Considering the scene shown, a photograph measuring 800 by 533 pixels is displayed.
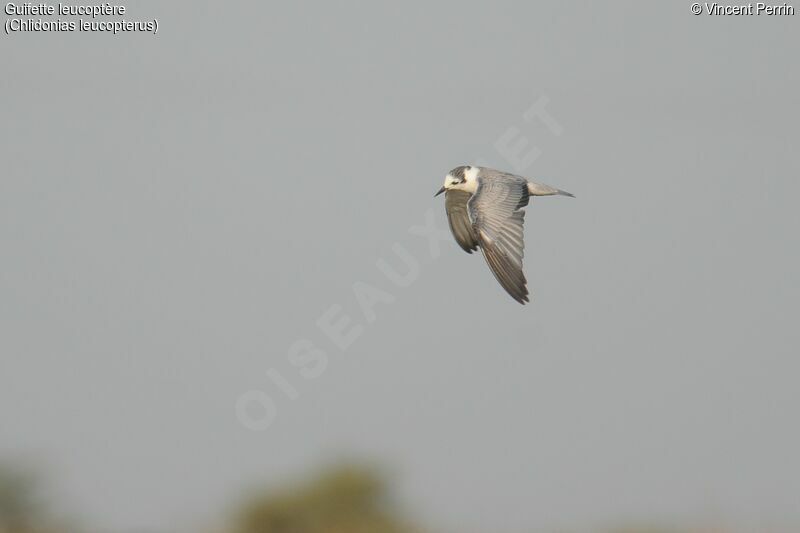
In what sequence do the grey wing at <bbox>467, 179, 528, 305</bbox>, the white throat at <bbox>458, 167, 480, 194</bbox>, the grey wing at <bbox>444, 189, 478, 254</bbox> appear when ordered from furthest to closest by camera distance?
the grey wing at <bbox>444, 189, 478, 254</bbox>, the white throat at <bbox>458, 167, 480, 194</bbox>, the grey wing at <bbox>467, 179, 528, 305</bbox>

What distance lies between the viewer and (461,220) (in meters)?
22.2

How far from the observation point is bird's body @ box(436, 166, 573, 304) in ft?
65.6

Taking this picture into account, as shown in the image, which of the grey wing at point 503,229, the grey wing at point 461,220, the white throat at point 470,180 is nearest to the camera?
the grey wing at point 503,229

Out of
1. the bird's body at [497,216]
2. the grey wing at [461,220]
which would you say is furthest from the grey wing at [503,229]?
the grey wing at [461,220]

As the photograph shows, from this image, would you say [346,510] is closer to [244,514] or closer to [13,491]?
[244,514]

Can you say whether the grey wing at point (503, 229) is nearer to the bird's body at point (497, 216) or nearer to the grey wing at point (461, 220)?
the bird's body at point (497, 216)

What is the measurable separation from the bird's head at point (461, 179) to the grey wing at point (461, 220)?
295mm

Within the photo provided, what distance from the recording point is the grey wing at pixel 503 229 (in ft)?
65.3

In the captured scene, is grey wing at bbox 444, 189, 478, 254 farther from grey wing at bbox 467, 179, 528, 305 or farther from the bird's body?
grey wing at bbox 467, 179, 528, 305

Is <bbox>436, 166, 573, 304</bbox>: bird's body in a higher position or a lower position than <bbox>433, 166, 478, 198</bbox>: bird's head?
lower

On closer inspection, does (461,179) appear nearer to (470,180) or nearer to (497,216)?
(470,180)

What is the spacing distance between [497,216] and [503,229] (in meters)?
0.19

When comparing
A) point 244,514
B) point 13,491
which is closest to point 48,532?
point 13,491

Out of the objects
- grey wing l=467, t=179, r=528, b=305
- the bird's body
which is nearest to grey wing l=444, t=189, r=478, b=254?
the bird's body
